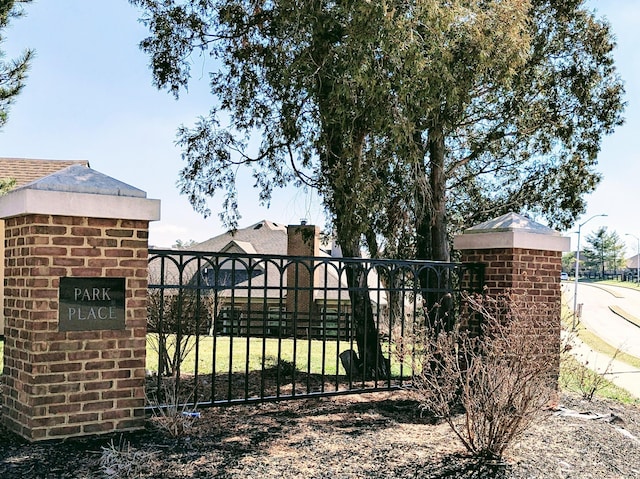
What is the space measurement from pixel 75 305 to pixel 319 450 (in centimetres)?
222

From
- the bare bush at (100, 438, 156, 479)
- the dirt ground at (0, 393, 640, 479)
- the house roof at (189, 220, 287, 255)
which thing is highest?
the house roof at (189, 220, 287, 255)

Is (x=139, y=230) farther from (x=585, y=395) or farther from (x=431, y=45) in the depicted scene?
(x=585, y=395)

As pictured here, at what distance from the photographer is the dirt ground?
4.47m

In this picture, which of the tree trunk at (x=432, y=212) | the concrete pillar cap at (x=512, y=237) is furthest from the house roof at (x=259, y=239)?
the concrete pillar cap at (x=512, y=237)

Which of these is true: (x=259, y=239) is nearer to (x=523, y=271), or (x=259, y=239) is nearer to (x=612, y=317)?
(x=612, y=317)

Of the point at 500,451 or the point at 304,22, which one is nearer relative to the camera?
the point at 500,451

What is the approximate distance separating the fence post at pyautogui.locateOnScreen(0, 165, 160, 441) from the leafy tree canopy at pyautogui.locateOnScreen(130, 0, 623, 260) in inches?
114

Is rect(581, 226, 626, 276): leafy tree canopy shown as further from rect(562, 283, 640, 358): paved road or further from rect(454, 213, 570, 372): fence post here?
rect(454, 213, 570, 372): fence post

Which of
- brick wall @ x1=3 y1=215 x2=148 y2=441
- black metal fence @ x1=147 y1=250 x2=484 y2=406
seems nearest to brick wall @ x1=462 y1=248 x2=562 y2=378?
black metal fence @ x1=147 y1=250 x2=484 y2=406

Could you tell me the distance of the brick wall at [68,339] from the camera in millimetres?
4953

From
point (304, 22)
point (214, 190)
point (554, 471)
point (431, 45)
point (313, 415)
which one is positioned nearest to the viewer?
point (554, 471)

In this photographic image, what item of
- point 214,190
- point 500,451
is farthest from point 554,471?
point 214,190

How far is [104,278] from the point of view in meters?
5.21

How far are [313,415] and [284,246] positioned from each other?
82.2 feet
